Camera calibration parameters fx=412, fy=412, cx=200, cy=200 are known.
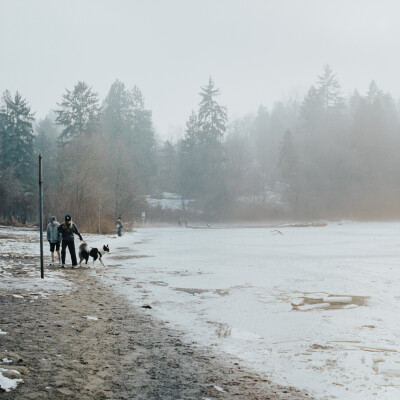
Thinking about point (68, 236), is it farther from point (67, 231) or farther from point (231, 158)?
point (231, 158)

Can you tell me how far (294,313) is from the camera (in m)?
7.89

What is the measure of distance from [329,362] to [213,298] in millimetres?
4312

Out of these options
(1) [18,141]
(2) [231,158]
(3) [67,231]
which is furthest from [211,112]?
(3) [67,231]

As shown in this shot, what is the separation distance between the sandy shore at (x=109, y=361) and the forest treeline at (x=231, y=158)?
44.6 m

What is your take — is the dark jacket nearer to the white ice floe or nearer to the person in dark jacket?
the person in dark jacket

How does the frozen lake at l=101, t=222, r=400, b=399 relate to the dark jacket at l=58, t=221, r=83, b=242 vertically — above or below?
below

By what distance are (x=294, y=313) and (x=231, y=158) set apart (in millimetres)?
73085

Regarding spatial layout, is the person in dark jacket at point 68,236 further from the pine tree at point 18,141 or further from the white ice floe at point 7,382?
the pine tree at point 18,141

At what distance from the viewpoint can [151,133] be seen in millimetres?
87938

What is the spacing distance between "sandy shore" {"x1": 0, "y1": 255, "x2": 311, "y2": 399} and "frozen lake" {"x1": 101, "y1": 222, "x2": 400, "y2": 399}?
45 centimetres

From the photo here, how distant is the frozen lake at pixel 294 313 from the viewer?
16.4ft

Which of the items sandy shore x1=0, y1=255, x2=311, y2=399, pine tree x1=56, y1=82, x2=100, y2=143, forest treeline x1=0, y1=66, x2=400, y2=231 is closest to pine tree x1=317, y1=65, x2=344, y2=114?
forest treeline x1=0, y1=66, x2=400, y2=231

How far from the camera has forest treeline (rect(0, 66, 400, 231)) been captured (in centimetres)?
6306

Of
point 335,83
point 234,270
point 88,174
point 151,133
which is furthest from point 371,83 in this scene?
point 234,270
